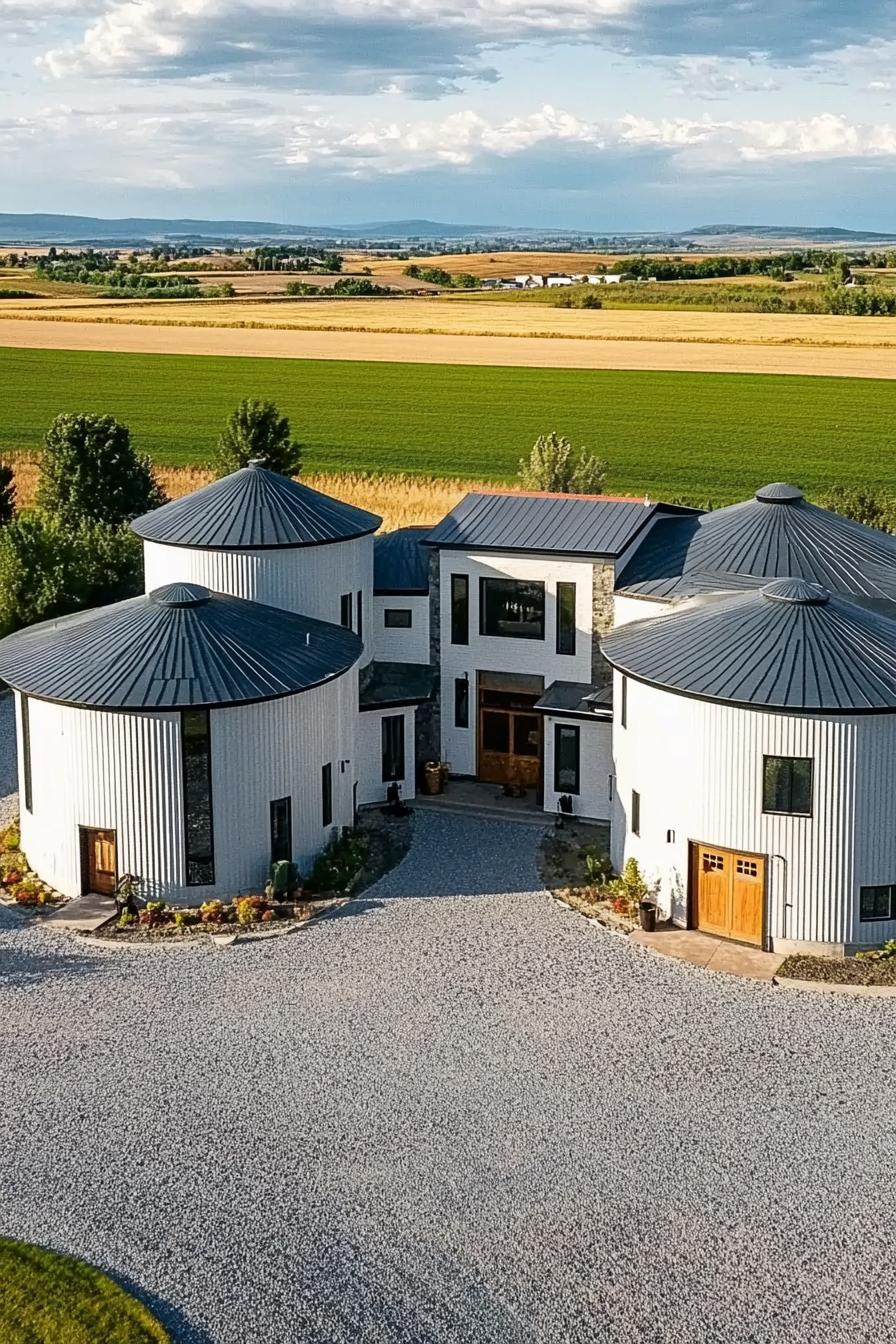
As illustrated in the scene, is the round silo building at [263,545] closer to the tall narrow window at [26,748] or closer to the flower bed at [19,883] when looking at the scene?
the tall narrow window at [26,748]

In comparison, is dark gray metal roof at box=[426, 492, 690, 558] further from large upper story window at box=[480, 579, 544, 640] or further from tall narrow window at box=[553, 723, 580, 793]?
tall narrow window at box=[553, 723, 580, 793]

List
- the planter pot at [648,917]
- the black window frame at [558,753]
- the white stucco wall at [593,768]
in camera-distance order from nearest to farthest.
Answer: the planter pot at [648,917]
the white stucco wall at [593,768]
the black window frame at [558,753]

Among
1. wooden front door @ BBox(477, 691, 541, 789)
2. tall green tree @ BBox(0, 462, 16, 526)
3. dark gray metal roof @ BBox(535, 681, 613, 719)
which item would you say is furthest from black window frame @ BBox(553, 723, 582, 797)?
tall green tree @ BBox(0, 462, 16, 526)

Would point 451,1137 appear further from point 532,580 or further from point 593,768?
point 532,580

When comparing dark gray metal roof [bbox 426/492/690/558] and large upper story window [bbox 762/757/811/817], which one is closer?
large upper story window [bbox 762/757/811/817]

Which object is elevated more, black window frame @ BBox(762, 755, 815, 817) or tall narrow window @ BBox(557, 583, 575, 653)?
tall narrow window @ BBox(557, 583, 575, 653)

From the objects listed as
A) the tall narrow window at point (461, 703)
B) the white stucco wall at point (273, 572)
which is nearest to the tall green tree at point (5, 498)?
the white stucco wall at point (273, 572)

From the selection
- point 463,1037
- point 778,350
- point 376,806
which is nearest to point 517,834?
point 376,806
